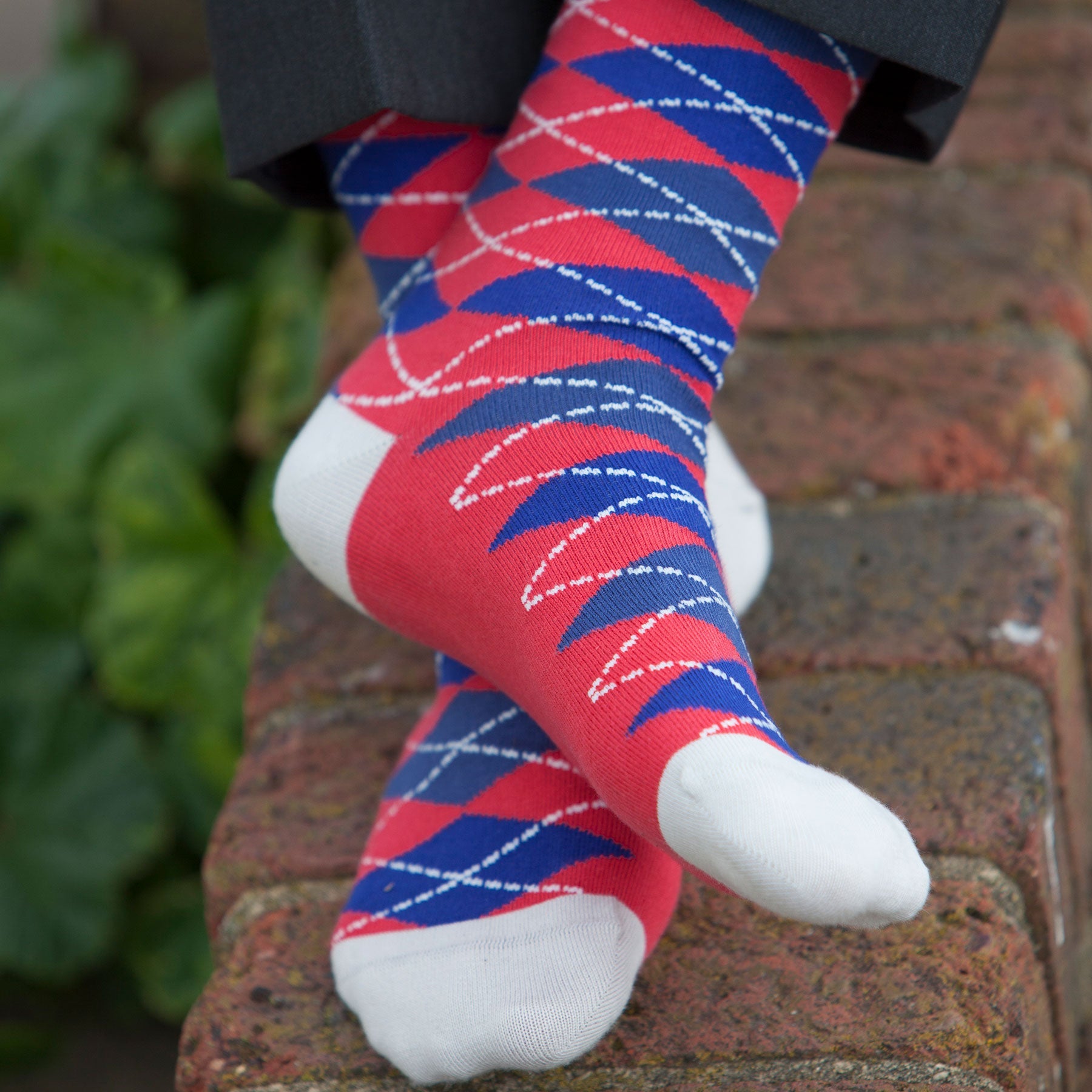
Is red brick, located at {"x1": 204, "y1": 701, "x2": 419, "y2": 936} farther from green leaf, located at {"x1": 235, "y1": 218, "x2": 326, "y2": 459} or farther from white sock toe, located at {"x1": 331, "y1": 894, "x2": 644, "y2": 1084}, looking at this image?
green leaf, located at {"x1": 235, "y1": 218, "x2": 326, "y2": 459}

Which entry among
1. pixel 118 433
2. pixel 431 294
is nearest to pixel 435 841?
pixel 431 294

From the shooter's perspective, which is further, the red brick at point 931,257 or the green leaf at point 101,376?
the green leaf at point 101,376

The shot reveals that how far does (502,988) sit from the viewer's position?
0.50m

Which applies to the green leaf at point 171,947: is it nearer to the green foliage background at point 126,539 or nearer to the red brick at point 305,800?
the green foliage background at point 126,539

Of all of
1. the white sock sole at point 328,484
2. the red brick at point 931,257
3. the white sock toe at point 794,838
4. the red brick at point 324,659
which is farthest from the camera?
the red brick at point 931,257

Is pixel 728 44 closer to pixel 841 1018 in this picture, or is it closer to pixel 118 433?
pixel 841 1018

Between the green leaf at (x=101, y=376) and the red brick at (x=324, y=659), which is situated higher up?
the red brick at (x=324, y=659)

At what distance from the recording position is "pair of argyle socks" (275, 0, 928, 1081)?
0.49 meters

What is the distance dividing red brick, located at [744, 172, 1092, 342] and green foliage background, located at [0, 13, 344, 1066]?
468mm

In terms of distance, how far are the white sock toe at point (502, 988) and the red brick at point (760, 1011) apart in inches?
1.1

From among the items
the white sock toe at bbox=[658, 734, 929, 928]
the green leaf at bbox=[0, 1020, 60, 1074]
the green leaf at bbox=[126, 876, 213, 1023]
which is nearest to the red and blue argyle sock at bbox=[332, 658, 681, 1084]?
the white sock toe at bbox=[658, 734, 929, 928]

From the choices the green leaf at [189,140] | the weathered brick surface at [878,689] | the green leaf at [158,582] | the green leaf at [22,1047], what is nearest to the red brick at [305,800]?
the weathered brick surface at [878,689]

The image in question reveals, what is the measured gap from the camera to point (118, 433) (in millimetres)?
1235

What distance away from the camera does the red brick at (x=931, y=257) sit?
36.0 inches
